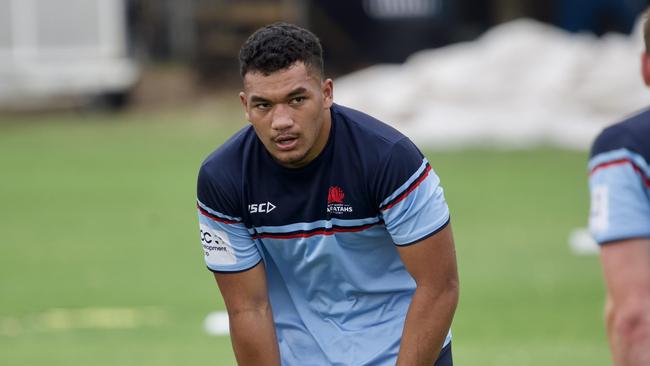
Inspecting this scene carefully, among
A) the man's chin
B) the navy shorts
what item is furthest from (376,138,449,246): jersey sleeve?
the navy shorts

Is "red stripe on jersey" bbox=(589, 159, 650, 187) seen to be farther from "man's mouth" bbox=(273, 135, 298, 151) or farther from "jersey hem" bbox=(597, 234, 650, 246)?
"man's mouth" bbox=(273, 135, 298, 151)

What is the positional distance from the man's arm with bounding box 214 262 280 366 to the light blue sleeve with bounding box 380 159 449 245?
597mm

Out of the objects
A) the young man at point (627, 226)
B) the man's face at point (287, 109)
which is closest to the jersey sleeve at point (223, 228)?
the man's face at point (287, 109)

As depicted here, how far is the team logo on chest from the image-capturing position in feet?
16.3

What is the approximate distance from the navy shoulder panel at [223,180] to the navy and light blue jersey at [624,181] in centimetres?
136

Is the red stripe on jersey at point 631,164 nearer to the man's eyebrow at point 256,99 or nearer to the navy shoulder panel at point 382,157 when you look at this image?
the navy shoulder panel at point 382,157

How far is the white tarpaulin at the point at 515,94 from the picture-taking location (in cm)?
1952

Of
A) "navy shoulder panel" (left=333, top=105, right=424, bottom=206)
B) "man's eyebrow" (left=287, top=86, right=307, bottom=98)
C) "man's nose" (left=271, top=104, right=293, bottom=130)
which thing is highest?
"man's eyebrow" (left=287, top=86, right=307, bottom=98)

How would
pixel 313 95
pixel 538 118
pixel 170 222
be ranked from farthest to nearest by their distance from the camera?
pixel 538 118 → pixel 170 222 → pixel 313 95

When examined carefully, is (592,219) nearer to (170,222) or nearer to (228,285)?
(228,285)

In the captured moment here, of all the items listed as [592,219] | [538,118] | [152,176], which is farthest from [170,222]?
[592,219]

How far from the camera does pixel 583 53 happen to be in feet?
66.7

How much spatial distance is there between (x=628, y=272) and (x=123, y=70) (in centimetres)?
2067

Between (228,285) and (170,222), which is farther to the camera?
(170,222)
